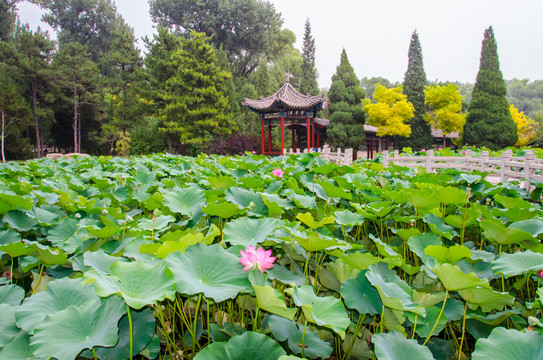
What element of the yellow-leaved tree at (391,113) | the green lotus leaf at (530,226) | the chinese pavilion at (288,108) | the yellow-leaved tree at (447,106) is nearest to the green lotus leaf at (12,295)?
the green lotus leaf at (530,226)

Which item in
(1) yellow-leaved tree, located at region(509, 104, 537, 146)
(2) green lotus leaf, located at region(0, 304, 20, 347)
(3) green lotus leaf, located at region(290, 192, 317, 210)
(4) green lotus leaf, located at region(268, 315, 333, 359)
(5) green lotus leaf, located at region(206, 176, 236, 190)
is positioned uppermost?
(1) yellow-leaved tree, located at region(509, 104, 537, 146)

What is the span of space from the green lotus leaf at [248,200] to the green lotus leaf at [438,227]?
0.62m

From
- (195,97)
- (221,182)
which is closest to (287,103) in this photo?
(195,97)

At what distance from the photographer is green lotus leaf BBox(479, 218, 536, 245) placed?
3.41 ft

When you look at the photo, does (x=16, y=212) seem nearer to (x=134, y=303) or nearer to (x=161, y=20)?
(x=134, y=303)

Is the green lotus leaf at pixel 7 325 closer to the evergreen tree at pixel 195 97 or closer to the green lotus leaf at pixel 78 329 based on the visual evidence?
the green lotus leaf at pixel 78 329

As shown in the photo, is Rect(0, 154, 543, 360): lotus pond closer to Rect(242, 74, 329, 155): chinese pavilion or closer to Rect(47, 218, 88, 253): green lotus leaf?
Rect(47, 218, 88, 253): green lotus leaf

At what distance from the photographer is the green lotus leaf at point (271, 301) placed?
0.62 meters

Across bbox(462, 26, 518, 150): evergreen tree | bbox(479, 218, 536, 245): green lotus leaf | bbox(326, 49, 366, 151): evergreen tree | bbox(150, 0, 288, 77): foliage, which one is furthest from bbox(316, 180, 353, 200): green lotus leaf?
bbox(150, 0, 288, 77): foliage

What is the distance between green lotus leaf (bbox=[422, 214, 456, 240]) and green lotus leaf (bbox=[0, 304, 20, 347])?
1.23 m

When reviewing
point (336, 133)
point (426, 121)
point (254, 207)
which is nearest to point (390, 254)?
point (254, 207)

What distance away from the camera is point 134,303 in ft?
1.83

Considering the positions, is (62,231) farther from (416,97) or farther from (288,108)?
(416,97)

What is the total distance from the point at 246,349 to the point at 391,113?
20.7m
